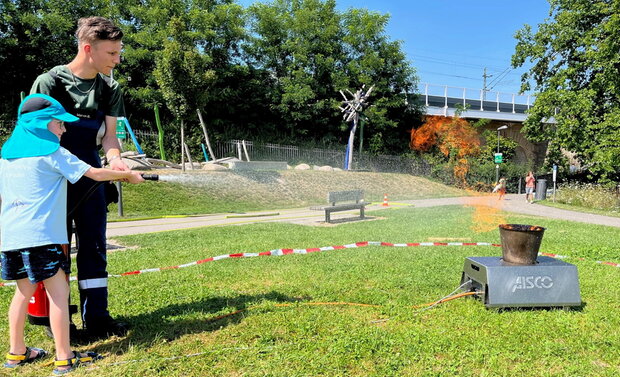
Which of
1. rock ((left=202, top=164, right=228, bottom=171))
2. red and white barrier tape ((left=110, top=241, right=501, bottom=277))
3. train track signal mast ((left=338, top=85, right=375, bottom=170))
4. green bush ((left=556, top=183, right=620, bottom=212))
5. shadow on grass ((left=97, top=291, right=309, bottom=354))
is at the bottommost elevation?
green bush ((left=556, top=183, right=620, bottom=212))

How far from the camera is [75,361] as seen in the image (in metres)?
2.73

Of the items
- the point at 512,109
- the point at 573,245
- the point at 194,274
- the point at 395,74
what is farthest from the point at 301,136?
the point at 194,274

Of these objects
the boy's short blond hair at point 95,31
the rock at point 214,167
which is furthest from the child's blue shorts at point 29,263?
the rock at point 214,167

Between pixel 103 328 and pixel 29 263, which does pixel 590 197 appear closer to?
pixel 103 328

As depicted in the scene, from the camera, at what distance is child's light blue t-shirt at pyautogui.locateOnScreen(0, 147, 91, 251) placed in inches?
101

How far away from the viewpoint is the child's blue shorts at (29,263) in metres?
2.60

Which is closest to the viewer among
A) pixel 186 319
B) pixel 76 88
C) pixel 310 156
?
pixel 76 88

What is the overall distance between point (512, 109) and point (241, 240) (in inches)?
1598

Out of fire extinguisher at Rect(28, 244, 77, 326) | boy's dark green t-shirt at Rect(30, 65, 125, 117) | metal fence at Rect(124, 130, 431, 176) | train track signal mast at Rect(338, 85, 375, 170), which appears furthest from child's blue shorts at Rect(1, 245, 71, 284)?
train track signal mast at Rect(338, 85, 375, 170)

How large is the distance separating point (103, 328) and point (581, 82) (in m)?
29.2

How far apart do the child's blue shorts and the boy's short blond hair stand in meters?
1.45

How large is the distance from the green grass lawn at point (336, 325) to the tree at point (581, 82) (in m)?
20.3

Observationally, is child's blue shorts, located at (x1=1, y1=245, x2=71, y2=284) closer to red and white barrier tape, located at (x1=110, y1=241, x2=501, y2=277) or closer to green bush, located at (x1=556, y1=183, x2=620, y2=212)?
red and white barrier tape, located at (x1=110, y1=241, x2=501, y2=277)

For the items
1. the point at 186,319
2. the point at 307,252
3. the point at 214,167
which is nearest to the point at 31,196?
the point at 186,319
